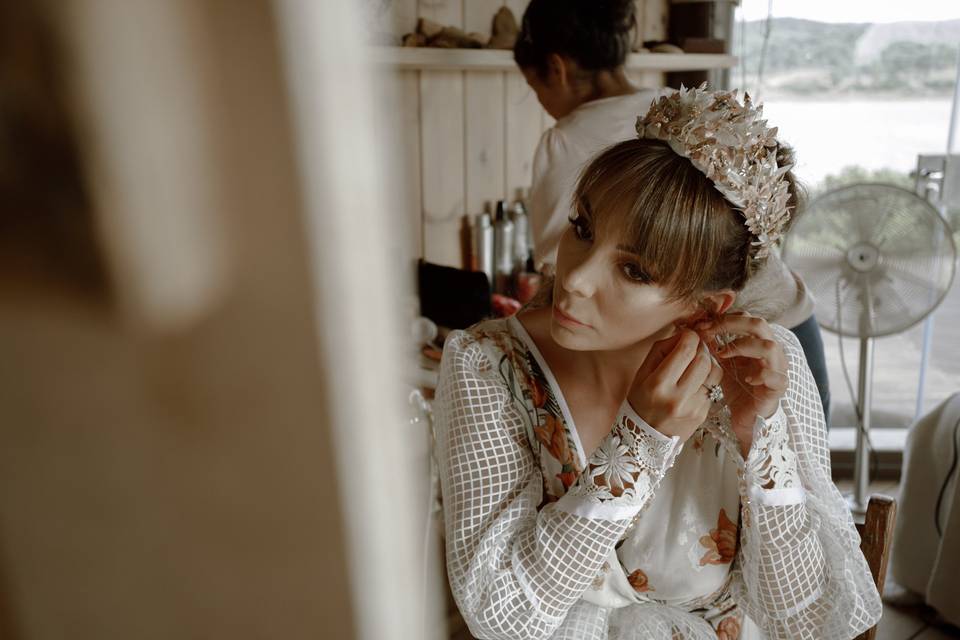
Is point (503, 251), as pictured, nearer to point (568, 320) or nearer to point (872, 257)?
point (872, 257)

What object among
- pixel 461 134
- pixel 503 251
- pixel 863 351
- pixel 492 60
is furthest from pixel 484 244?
pixel 863 351

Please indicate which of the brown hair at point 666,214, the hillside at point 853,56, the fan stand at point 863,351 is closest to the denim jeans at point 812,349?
the fan stand at point 863,351

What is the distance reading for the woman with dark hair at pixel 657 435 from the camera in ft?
3.08

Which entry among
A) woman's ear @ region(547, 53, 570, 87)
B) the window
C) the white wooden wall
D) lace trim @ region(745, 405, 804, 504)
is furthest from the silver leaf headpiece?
the window

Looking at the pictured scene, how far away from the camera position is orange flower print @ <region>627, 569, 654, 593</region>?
107 centimetres

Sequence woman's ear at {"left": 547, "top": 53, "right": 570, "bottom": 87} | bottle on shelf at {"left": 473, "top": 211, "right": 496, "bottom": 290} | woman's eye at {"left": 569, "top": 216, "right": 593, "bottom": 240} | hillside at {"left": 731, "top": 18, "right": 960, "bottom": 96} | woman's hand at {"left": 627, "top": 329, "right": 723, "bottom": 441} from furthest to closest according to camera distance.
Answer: hillside at {"left": 731, "top": 18, "right": 960, "bottom": 96} → bottle on shelf at {"left": 473, "top": 211, "right": 496, "bottom": 290} → woman's ear at {"left": 547, "top": 53, "right": 570, "bottom": 87} → woman's eye at {"left": 569, "top": 216, "right": 593, "bottom": 240} → woman's hand at {"left": 627, "top": 329, "right": 723, "bottom": 441}

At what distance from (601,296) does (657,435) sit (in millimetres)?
185

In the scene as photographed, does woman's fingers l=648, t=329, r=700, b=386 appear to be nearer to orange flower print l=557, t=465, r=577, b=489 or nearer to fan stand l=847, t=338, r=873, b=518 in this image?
orange flower print l=557, t=465, r=577, b=489

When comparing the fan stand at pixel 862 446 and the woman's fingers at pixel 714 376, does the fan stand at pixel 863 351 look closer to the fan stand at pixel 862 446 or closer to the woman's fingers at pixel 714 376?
the fan stand at pixel 862 446

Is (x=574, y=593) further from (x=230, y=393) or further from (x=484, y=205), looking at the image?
(x=484, y=205)

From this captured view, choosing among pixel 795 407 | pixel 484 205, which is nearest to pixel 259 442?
pixel 795 407

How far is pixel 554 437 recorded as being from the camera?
1.08 m

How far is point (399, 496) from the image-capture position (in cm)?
16

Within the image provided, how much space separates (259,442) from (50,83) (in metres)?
0.07
